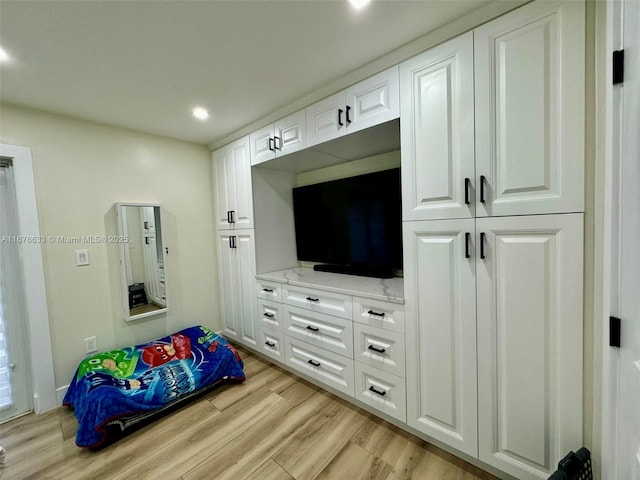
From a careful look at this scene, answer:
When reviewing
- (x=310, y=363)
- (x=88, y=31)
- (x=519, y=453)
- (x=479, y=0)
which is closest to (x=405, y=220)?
(x=479, y=0)

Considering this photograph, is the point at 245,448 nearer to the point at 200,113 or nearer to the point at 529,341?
the point at 529,341

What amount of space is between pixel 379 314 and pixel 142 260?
2.32 metres

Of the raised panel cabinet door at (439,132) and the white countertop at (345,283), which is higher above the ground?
the raised panel cabinet door at (439,132)

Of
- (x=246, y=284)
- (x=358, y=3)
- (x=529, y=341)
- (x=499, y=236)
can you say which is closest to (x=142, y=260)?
(x=246, y=284)

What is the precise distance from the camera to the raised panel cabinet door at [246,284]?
8.59ft

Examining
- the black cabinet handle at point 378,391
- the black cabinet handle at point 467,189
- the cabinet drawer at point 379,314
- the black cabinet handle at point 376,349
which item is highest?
the black cabinet handle at point 467,189

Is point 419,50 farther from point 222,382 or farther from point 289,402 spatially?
point 222,382

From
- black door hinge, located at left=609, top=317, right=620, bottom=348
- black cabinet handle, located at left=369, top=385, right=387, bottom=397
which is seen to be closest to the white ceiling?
black door hinge, located at left=609, top=317, right=620, bottom=348

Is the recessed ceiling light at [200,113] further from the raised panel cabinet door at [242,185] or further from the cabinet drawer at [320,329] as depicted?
the cabinet drawer at [320,329]

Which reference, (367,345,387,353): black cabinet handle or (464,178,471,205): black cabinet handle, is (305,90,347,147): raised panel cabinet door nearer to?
(464,178,471,205): black cabinet handle

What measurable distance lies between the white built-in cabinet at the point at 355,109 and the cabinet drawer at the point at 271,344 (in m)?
1.75

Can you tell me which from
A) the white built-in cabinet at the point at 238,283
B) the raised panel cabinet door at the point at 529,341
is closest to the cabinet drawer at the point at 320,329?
the white built-in cabinet at the point at 238,283

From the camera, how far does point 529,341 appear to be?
1175 millimetres

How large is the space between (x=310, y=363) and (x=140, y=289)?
181 cm
